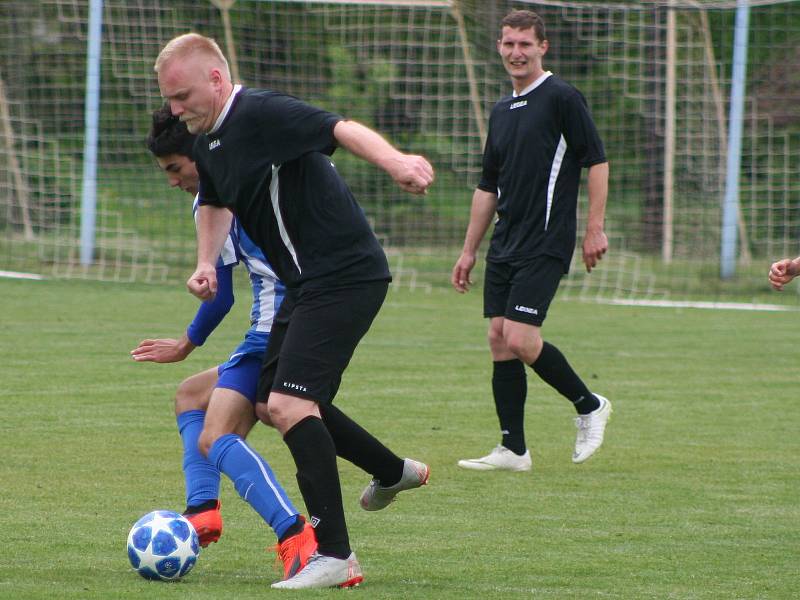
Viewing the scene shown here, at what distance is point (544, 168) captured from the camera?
6953mm

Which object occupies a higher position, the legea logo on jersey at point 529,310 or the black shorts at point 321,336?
the black shorts at point 321,336

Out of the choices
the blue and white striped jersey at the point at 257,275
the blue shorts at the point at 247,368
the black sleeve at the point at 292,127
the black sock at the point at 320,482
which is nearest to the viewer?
the black sleeve at the point at 292,127

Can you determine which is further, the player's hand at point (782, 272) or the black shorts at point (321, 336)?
the player's hand at point (782, 272)

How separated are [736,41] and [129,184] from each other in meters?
7.79

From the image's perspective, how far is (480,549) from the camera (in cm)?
503

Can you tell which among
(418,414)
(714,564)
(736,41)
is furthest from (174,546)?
(736,41)

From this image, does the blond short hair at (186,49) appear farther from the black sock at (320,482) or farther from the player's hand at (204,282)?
the black sock at (320,482)

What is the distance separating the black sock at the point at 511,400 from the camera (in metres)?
6.83

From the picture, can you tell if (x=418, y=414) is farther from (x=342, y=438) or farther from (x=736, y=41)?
(x=736, y=41)

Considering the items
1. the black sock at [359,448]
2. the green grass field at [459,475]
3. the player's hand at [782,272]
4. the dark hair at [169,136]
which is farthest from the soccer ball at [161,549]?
the player's hand at [782,272]

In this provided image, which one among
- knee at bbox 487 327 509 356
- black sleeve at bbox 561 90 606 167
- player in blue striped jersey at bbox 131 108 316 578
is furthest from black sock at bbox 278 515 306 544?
black sleeve at bbox 561 90 606 167

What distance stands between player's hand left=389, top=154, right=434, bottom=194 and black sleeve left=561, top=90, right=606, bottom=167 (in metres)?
3.10

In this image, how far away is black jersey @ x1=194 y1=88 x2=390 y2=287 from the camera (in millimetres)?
4391

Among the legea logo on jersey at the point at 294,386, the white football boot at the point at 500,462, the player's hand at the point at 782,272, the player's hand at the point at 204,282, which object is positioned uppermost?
the player's hand at the point at 204,282
